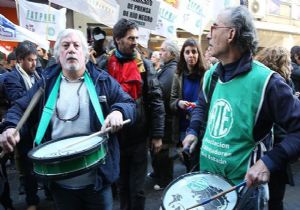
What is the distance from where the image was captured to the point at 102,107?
2.81 m

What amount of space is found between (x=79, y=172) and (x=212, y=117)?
2.73ft

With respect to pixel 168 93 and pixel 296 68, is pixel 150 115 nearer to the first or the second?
pixel 168 93

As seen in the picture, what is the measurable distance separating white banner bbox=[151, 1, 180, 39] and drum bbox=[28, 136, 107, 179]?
18.4 ft

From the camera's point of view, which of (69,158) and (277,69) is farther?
(277,69)

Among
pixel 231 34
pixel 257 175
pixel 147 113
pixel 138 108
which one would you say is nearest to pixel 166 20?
pixel 147 113

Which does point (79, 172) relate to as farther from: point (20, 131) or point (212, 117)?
point (212, 117)

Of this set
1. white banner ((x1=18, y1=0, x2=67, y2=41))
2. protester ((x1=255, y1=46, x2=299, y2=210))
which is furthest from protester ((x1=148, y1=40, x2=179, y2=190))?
white banner ((x1=18, y1=0, x2=67, y2=41))

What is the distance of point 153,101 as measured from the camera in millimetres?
4059

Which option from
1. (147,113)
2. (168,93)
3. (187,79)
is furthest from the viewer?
(168,93)

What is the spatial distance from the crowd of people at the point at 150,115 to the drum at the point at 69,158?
0.04 meters

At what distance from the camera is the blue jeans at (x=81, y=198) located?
2.75 m

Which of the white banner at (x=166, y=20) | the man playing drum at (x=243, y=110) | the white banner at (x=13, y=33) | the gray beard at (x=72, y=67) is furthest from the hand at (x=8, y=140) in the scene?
the white banner at (x=166, y=20)

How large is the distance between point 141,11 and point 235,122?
4785 mm

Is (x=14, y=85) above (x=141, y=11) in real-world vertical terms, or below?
below
